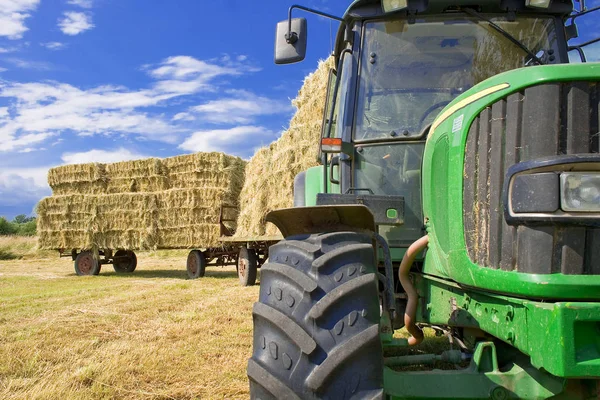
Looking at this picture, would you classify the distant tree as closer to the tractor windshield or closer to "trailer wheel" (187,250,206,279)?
"trailer wheel" (187,250,206,279)

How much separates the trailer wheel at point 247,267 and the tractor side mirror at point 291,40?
7836 millimetres

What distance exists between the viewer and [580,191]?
5.41 feet

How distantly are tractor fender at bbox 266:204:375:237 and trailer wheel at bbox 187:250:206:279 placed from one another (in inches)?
423

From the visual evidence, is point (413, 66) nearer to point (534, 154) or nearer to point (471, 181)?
point (471, 181)

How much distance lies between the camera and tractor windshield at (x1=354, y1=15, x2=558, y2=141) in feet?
10.5

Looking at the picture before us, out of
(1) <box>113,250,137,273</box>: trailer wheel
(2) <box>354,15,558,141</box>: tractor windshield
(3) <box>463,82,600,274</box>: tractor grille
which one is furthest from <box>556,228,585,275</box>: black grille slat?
(1) <box>113,250,137,273</box>: trailer wheel

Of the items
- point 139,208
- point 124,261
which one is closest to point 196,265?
point 139,208

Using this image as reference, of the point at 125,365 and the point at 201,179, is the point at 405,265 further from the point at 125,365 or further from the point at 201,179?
the point at 201,179

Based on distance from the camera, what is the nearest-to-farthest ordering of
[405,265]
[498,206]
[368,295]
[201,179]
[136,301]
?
[498,206] → [368,295] → [405,265] → [136,301] → [201,179]

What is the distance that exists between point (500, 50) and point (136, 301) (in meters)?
6.36

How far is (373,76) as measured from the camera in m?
3.26

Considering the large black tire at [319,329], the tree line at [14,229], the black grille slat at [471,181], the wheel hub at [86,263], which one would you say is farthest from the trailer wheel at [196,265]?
the tree line at [14,229]

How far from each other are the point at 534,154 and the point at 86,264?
15.7 metres

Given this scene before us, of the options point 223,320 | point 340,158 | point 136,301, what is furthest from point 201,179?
point 340,158
